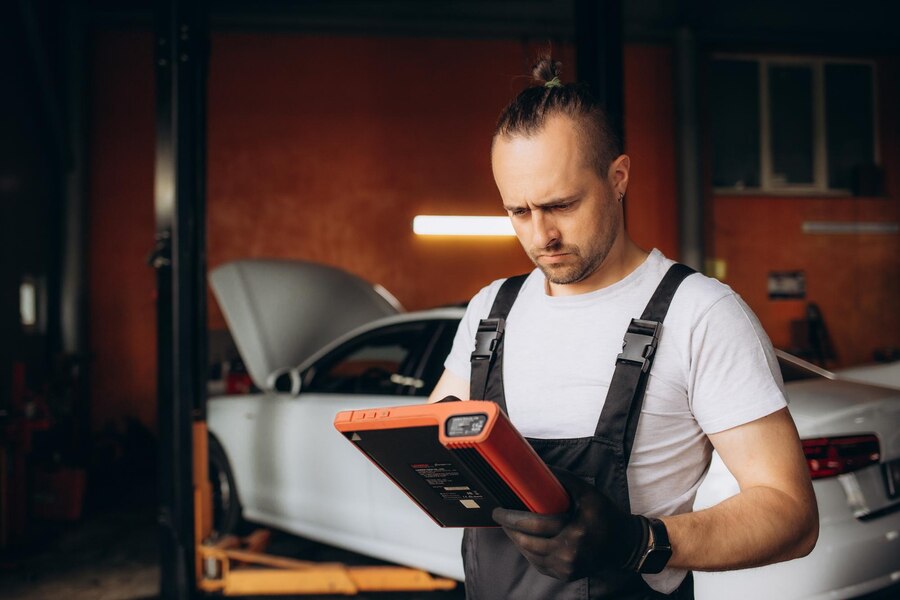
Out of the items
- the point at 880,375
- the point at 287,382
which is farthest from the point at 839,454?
the point at 287,382

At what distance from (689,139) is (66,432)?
21.2ft

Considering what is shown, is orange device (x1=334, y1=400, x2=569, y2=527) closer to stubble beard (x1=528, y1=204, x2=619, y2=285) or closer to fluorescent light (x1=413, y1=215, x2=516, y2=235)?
stubble beard (x1=528, y1=204, x2=619, y2=285)

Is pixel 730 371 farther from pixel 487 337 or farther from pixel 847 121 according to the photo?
pixel 847 121

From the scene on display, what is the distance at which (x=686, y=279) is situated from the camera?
47.6 inches

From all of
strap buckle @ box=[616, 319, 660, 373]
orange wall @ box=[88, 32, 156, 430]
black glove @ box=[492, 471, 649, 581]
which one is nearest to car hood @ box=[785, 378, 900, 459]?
strap buckle @ box=[616, 319, 660, 373]

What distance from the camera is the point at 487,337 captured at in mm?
1391

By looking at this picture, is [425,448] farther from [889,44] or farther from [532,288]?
[889,44]

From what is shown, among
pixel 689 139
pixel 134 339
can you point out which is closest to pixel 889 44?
pixel 689 139

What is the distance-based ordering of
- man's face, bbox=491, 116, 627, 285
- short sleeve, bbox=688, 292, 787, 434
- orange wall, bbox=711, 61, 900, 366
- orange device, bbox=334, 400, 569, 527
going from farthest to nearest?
orange wall, bbox=711, 61, 900, 366, man's face, bbox=491, 116, 627, 285, short sleeve, bbox=688, 292, 787, 434, orange device, bbox=334, 400, 569, 527

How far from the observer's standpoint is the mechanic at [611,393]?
1037mm

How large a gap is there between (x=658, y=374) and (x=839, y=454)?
158 centimetres

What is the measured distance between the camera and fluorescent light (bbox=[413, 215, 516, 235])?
7.66 meters

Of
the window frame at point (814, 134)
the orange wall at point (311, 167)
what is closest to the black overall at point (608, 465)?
the orange wall at point (311, 167)

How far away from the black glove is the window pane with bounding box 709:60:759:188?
26.2 ft
